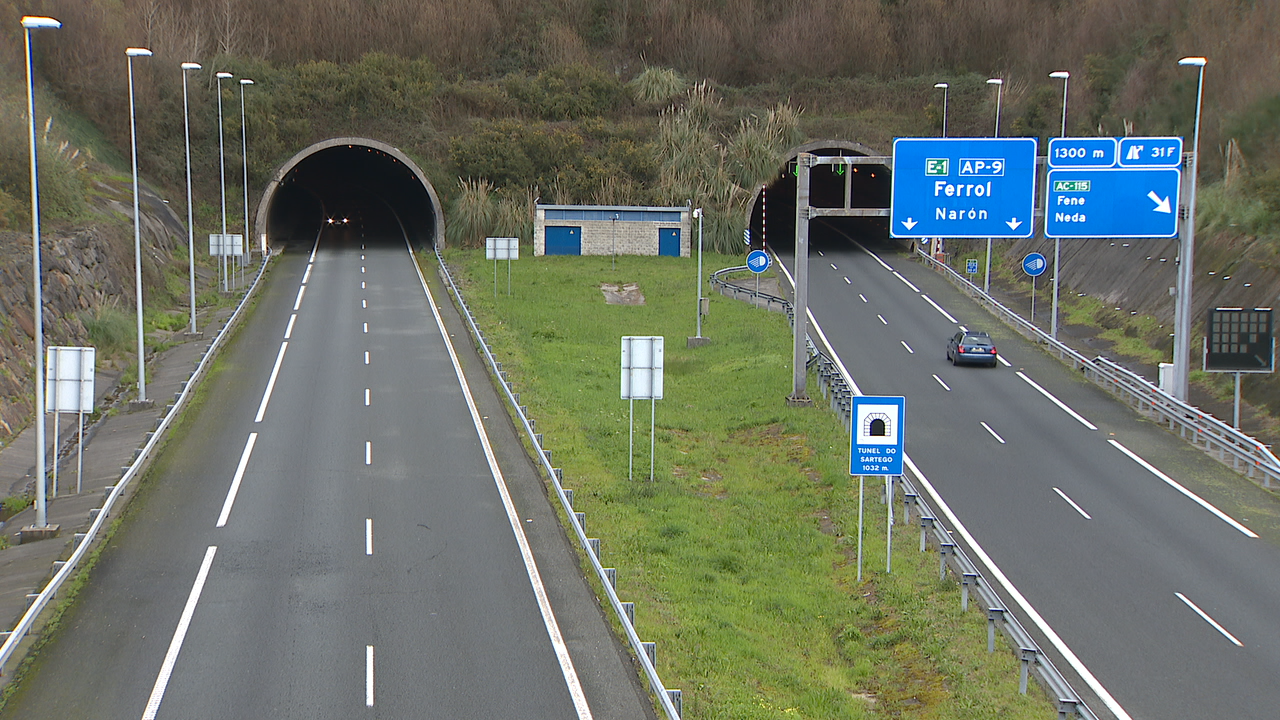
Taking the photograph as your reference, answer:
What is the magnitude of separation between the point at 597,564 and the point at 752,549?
13.6ft

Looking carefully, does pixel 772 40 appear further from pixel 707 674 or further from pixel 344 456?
pixel 707 674

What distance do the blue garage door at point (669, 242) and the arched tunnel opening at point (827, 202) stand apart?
525 centimetres

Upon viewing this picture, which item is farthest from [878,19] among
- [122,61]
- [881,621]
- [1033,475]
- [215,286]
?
[881,621]

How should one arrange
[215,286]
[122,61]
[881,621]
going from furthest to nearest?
[122,61] → [215,286] → [881,621]

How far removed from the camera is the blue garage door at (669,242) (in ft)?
211

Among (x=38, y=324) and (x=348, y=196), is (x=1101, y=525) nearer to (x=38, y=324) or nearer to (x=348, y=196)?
(x=38, y=324)

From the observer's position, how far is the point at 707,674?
14938mm

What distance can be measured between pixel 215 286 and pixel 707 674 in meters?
42.7

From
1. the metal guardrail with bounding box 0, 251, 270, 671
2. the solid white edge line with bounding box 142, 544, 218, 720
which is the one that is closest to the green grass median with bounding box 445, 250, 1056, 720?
the solid white edge line with bounding box 142, 544, 218, 720

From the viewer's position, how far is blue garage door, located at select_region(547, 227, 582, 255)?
209 feet

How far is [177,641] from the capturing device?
52.1 feet

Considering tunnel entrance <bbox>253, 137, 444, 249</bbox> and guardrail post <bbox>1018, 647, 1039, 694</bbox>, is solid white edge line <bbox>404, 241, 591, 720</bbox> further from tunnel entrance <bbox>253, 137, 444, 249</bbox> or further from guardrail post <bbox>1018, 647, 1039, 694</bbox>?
tunnel entrance <bbox>253, 137, 444, 249</bbox>

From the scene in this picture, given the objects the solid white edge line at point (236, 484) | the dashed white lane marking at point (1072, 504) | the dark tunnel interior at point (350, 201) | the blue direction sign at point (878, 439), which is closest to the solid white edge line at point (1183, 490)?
the dashed white lane marking at point (1072, 504)

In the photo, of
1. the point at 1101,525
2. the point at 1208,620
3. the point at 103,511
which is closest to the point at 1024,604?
the point at 1208,620
